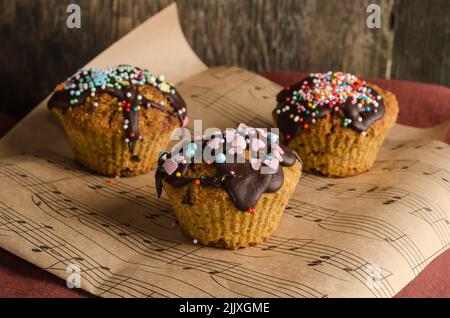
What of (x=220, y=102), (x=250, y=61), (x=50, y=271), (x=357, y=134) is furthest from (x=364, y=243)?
(x=250, y=61)

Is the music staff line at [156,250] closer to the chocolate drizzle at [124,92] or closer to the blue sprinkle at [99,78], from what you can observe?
the chocolate drizzle at [124,92]

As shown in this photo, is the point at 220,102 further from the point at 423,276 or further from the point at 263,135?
the point at 423,276

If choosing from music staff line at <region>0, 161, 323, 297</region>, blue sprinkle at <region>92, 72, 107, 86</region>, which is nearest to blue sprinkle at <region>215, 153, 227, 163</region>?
music staff line at <region>0, 161, 323, 297</region>

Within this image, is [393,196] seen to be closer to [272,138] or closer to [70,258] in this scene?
[272,138]

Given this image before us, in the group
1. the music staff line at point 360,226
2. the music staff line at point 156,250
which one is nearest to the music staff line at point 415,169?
the music staff line at point 360,226

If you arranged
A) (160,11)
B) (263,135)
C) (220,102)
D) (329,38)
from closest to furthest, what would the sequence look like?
(263,135) → (220,102) → (160,11) → (329,38)

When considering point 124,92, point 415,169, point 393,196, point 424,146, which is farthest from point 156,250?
point 424,146
